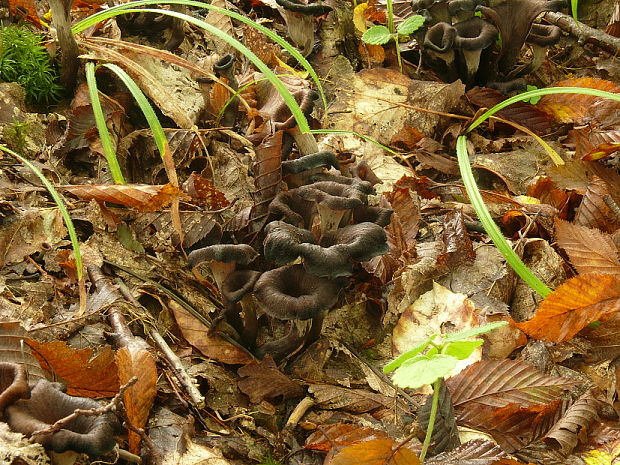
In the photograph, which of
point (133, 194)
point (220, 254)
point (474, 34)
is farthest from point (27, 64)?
point (474, 34)

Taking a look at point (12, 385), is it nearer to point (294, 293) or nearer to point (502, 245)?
point (294, 293)

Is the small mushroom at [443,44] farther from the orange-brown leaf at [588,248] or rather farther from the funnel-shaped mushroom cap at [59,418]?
the funnel-shaped mushroom cap at [59,418]

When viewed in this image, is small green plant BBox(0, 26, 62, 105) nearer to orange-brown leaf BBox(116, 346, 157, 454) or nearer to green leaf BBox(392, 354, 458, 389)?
orange-brown leaf BBox(116, 346, 157, 454)

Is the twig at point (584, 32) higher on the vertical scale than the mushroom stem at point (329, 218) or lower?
lower

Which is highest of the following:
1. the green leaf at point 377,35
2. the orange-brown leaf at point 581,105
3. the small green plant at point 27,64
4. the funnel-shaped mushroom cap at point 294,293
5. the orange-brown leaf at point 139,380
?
the small green plant at point 27,64

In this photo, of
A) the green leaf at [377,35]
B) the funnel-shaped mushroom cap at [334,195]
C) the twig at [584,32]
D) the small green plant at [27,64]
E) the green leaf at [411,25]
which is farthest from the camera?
the twig at [584,32]

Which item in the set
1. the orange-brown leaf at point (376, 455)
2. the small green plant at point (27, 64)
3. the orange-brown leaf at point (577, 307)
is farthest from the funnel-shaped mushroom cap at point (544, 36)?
the orange-brown leaf at point (376, 455)

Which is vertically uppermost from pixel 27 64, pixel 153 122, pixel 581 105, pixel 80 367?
pixel 27 64
